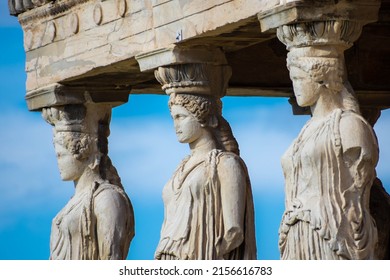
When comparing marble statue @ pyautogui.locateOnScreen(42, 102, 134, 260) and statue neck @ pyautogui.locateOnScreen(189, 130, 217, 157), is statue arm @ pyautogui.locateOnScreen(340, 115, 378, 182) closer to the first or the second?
statue neck @ pyautogui.locateOnScreen(189, 130, 217, 157)

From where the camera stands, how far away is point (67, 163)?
76.2ft

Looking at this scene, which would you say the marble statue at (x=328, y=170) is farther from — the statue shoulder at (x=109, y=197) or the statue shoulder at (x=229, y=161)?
the statue shoulder at (x=109, y=197)

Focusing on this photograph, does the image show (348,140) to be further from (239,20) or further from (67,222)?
(67,222)

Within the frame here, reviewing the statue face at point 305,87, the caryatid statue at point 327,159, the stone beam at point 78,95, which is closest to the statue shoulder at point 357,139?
the caryatid statue at point 327,159

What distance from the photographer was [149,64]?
70.3ft

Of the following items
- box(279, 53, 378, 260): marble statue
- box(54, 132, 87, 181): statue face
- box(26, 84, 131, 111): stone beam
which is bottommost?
box(279, 53, 378, 260): marble statue

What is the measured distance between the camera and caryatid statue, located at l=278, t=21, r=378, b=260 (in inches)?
741

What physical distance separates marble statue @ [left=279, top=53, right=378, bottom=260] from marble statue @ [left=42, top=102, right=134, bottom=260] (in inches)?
145

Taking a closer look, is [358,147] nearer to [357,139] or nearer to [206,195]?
[357,139]

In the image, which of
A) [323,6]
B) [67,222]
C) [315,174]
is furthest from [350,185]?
[67,222]

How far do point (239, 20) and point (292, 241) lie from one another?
2.06 metres

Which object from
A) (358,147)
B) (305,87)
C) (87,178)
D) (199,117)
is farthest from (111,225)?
(358,147)

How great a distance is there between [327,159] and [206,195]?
223 centimetres

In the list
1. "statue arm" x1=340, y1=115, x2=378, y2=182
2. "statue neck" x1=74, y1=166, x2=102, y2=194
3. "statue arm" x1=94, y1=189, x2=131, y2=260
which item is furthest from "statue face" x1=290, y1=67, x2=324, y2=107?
"statue neck" x1=74, y1=166, x2=102, y2=194
